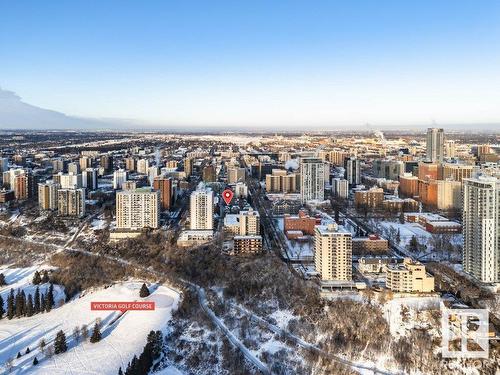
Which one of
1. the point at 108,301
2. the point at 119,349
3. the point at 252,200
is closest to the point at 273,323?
the point at 119,349

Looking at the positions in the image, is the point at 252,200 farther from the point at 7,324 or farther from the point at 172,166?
the point at 7,324

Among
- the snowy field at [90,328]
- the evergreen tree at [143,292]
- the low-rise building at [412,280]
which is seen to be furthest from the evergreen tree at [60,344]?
the low-rise building at [412,280]

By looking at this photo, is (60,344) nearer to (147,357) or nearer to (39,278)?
(147,357)

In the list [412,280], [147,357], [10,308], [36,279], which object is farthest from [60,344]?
[412,280]

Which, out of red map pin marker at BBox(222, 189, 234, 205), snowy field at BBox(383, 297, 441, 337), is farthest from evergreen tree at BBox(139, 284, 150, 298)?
red map pin marker at BBox(222, 189, 234, 205)

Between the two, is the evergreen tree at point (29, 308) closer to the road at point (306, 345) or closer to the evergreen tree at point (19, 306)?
the evergreen tree at point (19, 306)
